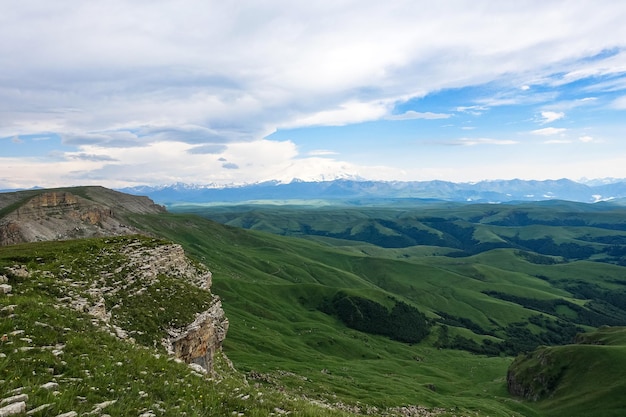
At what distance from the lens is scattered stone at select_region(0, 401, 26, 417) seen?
43.5ft

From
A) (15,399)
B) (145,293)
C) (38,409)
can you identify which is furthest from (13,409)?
(145,293)

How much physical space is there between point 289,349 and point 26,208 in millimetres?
137253

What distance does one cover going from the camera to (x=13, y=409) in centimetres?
A: 1353

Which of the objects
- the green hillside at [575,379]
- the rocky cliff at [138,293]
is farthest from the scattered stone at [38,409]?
the green hillside at [575,379]

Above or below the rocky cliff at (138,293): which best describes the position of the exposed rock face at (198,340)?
below

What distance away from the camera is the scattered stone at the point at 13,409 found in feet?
43.5

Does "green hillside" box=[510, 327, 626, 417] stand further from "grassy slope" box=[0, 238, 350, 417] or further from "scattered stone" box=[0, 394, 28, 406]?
"scattered stone" box=[0, 394, 28, 406]

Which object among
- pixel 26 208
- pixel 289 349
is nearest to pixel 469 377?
pixel 289 349

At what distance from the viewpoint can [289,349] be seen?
121 metres

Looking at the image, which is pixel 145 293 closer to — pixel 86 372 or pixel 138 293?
pixel 138 293

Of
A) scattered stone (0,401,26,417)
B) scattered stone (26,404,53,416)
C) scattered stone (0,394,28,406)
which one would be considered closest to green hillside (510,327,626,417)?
scattered stone (26,404,53,416)

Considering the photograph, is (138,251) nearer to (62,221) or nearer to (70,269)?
(70,269)

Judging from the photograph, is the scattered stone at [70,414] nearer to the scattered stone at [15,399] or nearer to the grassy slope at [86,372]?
the grassy slope at [86,372]

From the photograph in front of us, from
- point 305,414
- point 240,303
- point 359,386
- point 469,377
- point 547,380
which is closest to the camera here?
point 305,414
